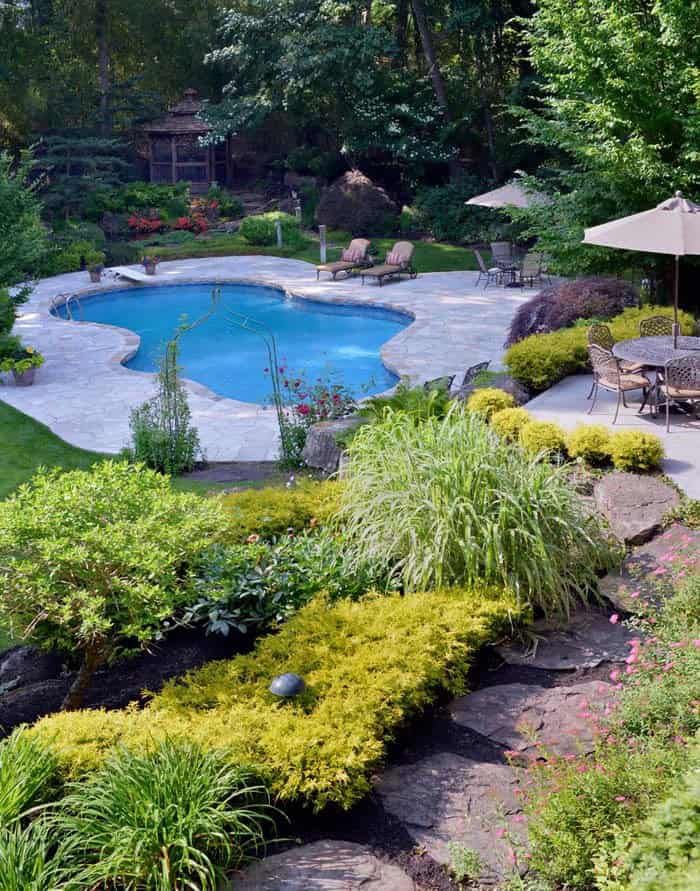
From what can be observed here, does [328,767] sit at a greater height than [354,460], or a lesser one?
lesser

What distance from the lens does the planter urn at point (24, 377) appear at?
13328 mm

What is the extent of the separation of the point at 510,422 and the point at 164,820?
5139 mm

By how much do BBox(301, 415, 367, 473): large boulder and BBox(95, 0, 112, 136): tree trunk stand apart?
21957 mm

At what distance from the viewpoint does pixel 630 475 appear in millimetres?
6922

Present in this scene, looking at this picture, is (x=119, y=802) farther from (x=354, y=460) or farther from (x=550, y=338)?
(x=550, y=338)

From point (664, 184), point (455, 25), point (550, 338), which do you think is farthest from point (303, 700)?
point (455, 25)

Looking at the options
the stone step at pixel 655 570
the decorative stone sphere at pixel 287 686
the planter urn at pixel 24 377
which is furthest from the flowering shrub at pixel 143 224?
the decorative stone sphere at pixel 287 686

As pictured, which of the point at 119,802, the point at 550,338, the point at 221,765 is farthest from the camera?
the point at 550,338

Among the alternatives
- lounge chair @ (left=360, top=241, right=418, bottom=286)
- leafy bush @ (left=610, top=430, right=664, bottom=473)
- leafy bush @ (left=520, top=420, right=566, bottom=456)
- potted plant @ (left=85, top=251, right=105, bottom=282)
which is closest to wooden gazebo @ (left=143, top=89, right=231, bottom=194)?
potted plant @ (left=85, top=251, right=105, bottom=282)

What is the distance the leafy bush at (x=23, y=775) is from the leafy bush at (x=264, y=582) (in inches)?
60.3

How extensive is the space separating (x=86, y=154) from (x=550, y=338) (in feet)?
64.6

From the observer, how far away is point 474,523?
5.46 meters

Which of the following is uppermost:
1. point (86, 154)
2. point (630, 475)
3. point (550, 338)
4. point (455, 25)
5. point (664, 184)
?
point (455, 25)

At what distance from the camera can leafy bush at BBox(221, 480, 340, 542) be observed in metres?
6.46
